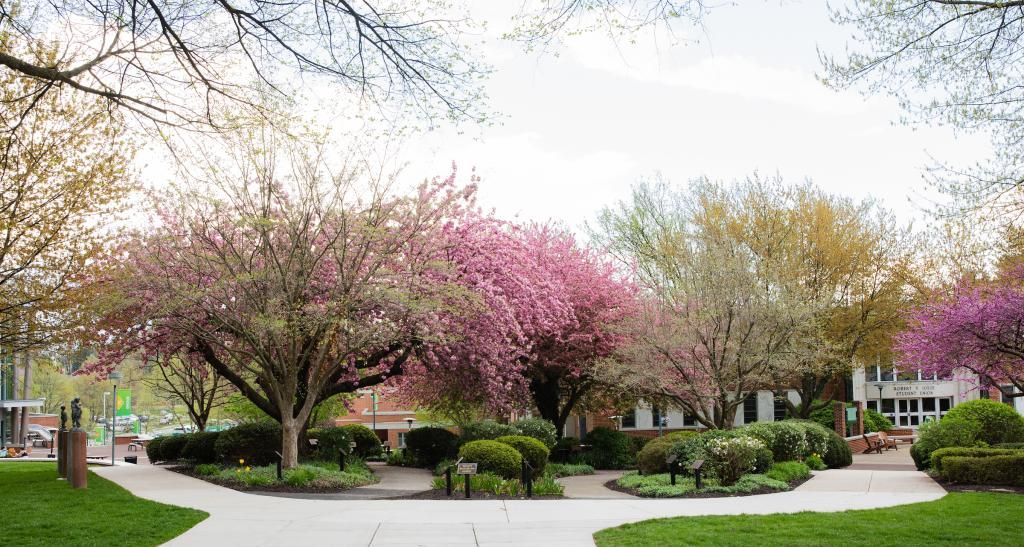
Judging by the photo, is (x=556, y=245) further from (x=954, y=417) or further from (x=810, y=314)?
(x=954, y=417)

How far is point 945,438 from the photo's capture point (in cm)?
2072

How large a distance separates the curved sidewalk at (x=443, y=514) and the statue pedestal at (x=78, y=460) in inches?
36.0

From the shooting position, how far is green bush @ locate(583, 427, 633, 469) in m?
27.2

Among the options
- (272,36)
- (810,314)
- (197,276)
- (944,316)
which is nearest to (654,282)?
(810,314)

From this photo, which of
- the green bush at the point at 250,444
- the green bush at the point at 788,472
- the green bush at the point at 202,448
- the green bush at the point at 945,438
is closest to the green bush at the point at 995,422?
the green bush at the point at 945,438

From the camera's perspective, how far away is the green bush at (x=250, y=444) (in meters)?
22.1

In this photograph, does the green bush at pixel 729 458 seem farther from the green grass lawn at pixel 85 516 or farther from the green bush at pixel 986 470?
the green grass lawn at pixel 85 516

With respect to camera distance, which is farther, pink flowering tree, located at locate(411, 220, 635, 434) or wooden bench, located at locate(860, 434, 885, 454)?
wooden bench, located at locate(860, 434, 885, 454)

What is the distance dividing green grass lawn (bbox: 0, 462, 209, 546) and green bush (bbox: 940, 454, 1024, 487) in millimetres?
13755

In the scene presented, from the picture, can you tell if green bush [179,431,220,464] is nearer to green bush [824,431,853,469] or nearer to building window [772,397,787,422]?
green bush [824,431,853,469]

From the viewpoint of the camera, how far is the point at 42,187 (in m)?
17.0

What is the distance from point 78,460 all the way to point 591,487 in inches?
411

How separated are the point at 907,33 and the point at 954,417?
1387 centimetres

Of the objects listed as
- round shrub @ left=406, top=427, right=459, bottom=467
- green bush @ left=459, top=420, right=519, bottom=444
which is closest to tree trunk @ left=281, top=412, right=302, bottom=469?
green bush @ left=459, top=420, right=519, bottom=444
